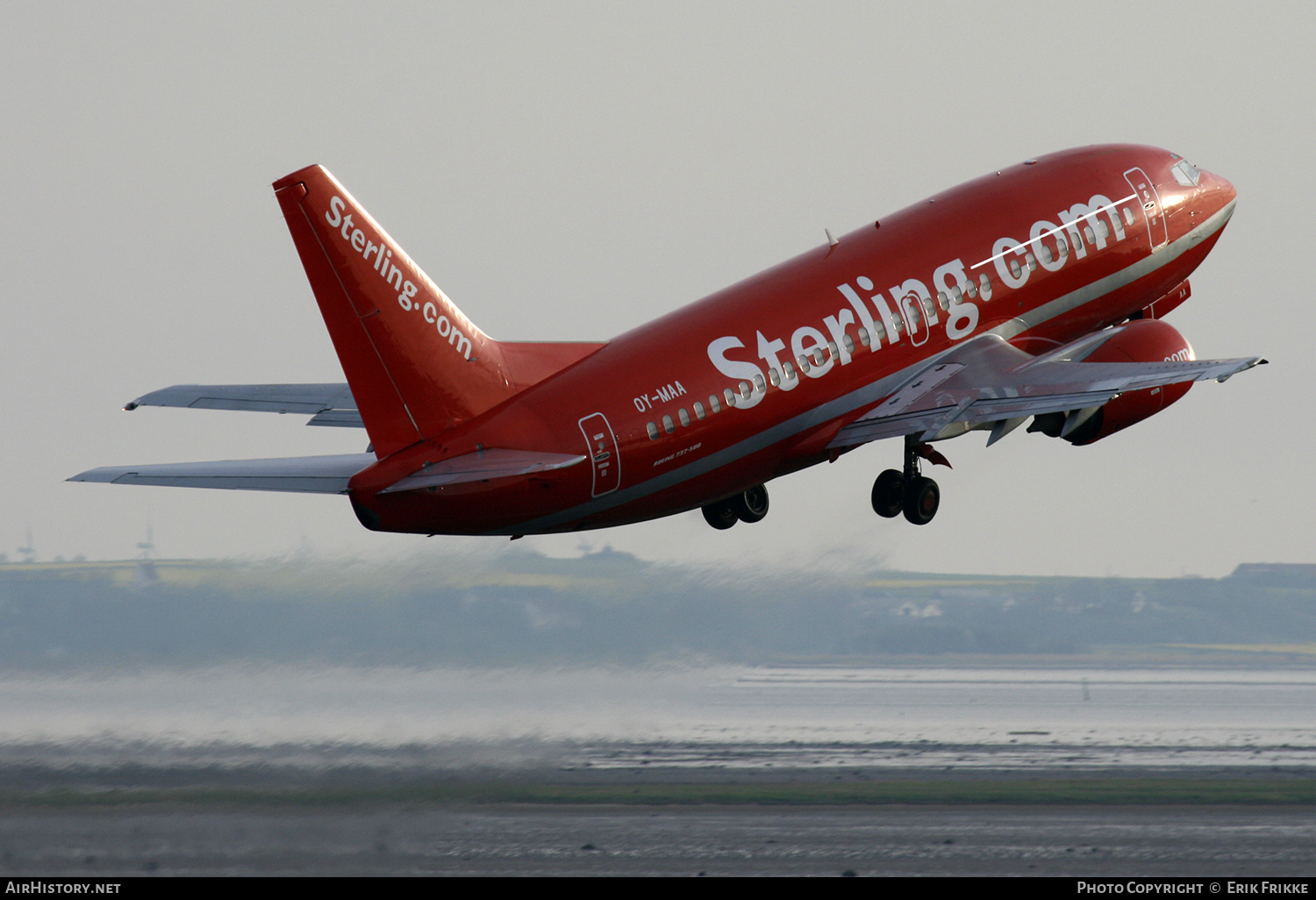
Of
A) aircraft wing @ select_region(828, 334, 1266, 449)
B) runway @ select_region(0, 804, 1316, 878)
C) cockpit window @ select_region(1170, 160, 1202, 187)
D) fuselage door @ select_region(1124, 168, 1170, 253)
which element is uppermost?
cockpit window @ select_region(1170, 160, 1202, 187)

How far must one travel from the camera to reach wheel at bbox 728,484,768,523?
4162 centimetres

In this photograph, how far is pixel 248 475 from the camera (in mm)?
31641

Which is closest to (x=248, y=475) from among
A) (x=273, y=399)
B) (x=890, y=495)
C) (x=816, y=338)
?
(x=273, y=399)

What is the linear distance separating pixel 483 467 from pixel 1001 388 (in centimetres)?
1183

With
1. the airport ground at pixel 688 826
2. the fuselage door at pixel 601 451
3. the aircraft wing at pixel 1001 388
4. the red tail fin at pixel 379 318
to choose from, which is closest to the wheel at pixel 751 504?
the aircraft wing at pixel 1001 388

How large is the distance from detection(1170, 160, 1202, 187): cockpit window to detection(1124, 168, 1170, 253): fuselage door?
52.2 inches

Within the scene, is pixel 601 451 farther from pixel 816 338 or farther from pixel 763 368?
pixel 816 338

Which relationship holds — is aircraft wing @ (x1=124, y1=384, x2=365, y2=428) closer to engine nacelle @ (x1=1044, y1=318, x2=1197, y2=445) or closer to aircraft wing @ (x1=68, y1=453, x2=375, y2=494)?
aircraft wing @ (x1=68, y1=453, x2=375, y2=494)

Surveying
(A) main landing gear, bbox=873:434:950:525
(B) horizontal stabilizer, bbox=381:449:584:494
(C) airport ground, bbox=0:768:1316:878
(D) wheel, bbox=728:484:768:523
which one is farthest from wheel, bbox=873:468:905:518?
(C) airport ground, bbox=0:768:1316:878

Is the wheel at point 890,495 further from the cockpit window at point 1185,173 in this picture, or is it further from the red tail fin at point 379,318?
the cockpit window at point 1185,173

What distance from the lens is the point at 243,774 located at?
5538 cm

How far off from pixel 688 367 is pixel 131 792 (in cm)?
2996

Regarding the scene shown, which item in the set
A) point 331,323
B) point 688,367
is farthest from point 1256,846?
point 331,323
